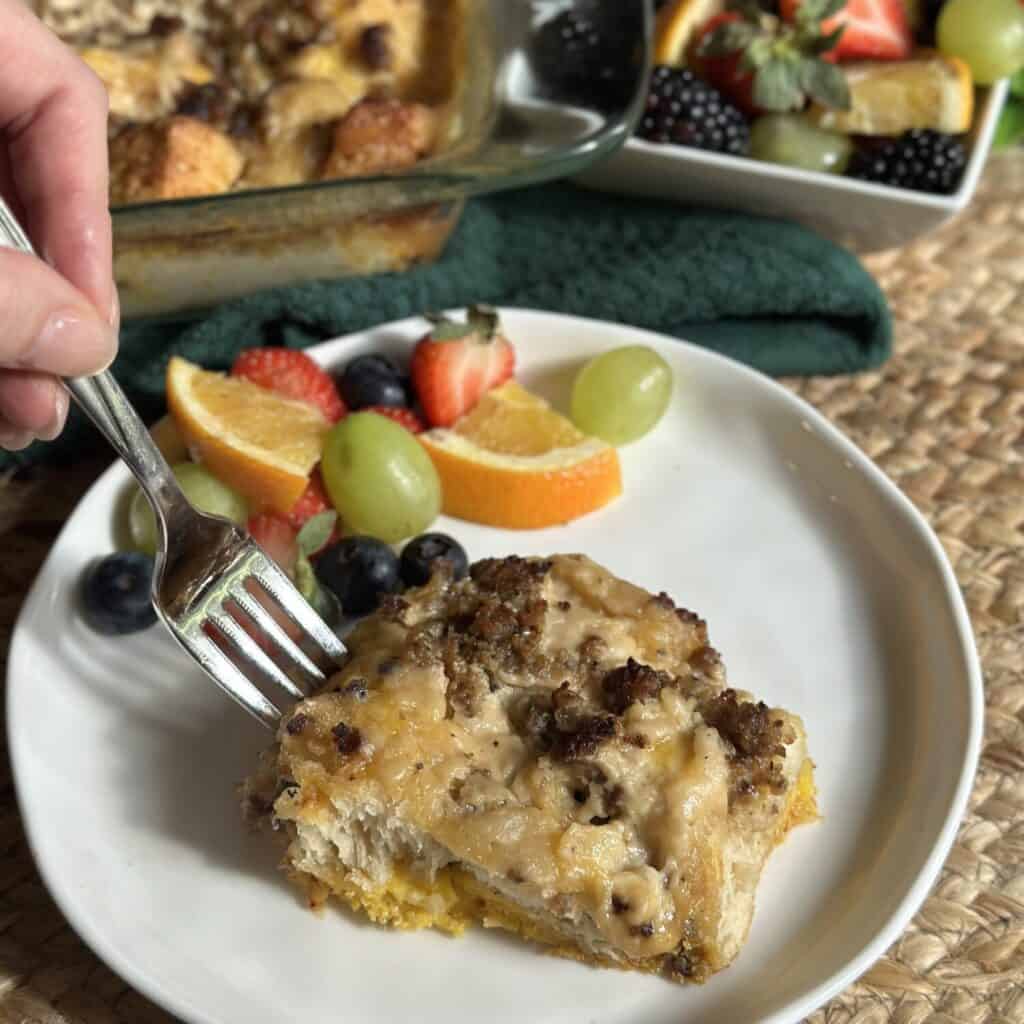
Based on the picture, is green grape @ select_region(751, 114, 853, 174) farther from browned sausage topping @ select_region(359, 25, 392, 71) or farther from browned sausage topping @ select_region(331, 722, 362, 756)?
browned sausage topping @ select_region(331, 722, 362, 756)

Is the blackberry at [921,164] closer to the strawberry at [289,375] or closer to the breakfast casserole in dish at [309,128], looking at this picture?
the breakfast casserole in dish at [309,128]

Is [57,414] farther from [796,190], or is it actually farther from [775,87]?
[775,87]

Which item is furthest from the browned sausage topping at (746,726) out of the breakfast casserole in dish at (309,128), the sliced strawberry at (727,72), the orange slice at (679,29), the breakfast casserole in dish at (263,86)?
the orange slice at (679,29)

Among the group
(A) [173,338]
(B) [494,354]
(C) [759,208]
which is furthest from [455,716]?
(C) [759,208]

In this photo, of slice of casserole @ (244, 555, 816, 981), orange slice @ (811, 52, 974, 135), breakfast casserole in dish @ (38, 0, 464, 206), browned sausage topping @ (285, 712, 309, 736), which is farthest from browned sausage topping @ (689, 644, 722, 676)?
orange slice @ (811, 52, 974, 135)

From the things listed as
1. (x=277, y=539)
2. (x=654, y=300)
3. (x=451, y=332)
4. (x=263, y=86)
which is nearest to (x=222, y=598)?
(x=277, y=539)

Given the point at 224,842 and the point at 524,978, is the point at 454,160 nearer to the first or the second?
the point at 224,842
